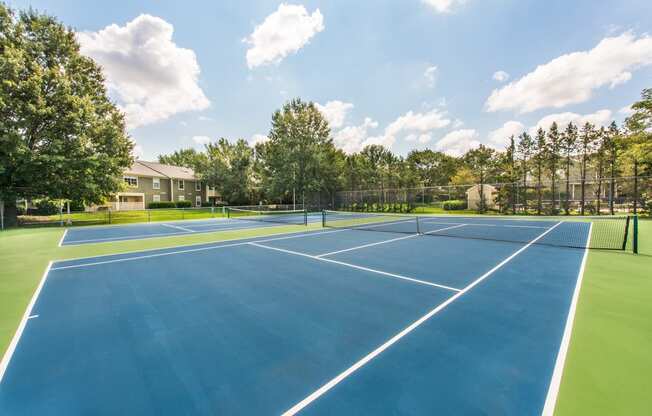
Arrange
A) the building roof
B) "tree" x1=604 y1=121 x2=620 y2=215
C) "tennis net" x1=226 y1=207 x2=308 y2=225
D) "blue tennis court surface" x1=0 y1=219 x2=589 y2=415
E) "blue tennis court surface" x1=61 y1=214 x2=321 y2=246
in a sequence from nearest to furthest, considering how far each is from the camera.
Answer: "blue tennis court surface" x1=0 y1=219 x2=589 y2=415 < "blue tennis court surface" x1=61 y1=214 x2=321 y2=246 < "tennis net" x1=226 y1=207 x2=308 y2=225 < "tree" x1=604 y1=121 x2=620 y2=215 < the building roof

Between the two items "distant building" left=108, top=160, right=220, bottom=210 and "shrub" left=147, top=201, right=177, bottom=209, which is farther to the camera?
"shrub" left=147, top=201, right=177, bottom=209

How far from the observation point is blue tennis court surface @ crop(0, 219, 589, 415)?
231 centimetres

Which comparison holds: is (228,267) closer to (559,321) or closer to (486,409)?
(486,409)

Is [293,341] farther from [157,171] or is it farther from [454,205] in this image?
[157,171]

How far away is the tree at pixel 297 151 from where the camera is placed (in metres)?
34.8

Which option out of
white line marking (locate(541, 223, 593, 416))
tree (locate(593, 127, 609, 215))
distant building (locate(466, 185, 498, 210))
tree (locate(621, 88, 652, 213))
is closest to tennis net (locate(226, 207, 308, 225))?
white line marking (locate(541, 223, 593, 416))

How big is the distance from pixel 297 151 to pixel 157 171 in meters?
22.1

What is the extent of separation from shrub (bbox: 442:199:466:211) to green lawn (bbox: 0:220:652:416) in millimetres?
22449

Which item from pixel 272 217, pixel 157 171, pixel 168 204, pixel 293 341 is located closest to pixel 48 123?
pixel 272 217

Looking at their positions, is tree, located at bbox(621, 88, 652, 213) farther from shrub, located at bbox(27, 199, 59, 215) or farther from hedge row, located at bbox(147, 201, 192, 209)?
shrub, located at bbox(27, 199, 59, 215)

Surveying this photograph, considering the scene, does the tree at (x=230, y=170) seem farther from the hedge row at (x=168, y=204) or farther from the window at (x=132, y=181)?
the window at (x=132, y=181)

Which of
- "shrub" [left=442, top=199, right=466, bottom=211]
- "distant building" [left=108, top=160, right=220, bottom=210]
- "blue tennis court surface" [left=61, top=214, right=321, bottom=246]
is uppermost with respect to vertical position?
"distant building" [left=108, top=160, right=220, bottom=210]

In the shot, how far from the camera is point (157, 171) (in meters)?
39.4

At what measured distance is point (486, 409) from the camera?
2.17m
